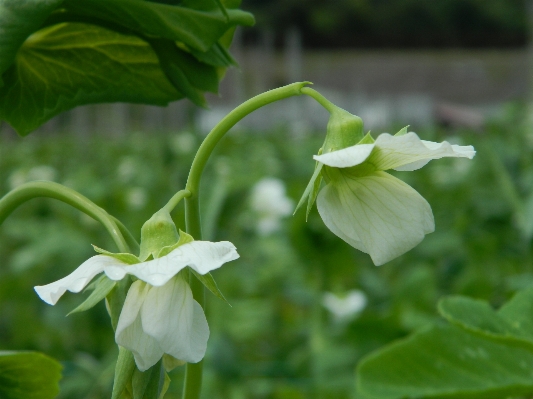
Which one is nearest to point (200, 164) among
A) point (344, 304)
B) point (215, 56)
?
point (215, 56)

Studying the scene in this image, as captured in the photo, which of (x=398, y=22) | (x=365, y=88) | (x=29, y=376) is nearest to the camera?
(x=29, y=376)

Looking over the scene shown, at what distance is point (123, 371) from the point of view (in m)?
0.40

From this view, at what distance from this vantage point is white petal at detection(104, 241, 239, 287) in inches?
13.9

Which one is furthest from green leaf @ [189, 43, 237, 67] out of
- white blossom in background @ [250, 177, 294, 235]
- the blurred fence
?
the blurred fence

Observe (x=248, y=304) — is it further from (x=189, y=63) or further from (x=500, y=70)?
(x=500, y=70)

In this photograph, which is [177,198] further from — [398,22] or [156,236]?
[398,22]

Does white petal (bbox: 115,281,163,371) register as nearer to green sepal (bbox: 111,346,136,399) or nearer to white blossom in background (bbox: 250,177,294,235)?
green sepal (bbox: 111,346,136,399)

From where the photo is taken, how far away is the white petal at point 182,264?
0.35 metres

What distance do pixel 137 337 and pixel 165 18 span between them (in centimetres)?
20

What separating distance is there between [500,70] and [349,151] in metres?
19.3

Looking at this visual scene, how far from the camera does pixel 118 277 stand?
359 millimetres

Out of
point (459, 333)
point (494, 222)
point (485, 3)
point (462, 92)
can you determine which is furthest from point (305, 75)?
point (459, 333)

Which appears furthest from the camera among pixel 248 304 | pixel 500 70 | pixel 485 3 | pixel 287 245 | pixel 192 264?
pixel 485 3

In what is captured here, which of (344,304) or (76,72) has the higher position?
(76,72)
